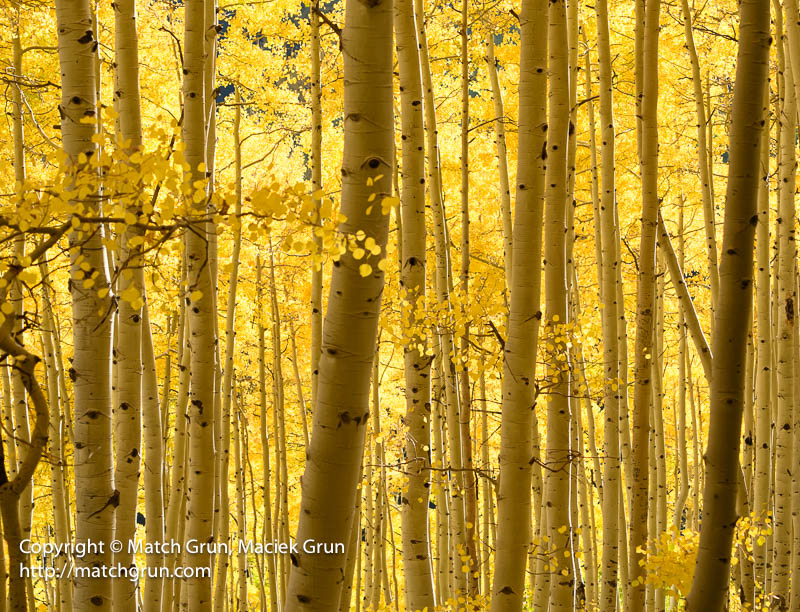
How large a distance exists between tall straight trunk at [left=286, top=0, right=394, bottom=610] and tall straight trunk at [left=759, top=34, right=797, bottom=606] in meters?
3.98

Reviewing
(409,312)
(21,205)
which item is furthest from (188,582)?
(21,205)

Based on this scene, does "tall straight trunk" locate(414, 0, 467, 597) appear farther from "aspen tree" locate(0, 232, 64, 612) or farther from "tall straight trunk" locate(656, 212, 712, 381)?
"aspen tree" locate(0, 232, 64, 612)

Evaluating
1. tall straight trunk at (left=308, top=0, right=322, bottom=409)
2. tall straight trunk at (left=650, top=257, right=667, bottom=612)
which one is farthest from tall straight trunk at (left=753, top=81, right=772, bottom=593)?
tall straight trunk at (left=308, top=0, right=322, bottom=409)

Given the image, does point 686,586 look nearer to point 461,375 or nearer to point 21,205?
point 461,375

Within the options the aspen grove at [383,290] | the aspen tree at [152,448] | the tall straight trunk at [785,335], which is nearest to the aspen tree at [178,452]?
the aspen grove at [383,290]

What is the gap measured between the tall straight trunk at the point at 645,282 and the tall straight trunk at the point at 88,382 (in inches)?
123

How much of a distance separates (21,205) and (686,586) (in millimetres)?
4940

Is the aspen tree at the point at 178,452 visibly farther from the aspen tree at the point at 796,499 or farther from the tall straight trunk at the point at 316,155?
the aspen tree at the point at 796,499

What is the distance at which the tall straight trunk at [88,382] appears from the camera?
245cm

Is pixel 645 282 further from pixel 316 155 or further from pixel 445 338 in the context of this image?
pixel 316 155

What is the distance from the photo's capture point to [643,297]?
15.1 feet

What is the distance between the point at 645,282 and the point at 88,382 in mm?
3376

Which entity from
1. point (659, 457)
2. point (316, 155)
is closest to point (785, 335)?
point (659, 457)

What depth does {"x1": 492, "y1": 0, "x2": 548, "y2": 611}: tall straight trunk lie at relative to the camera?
3162 millimetres
